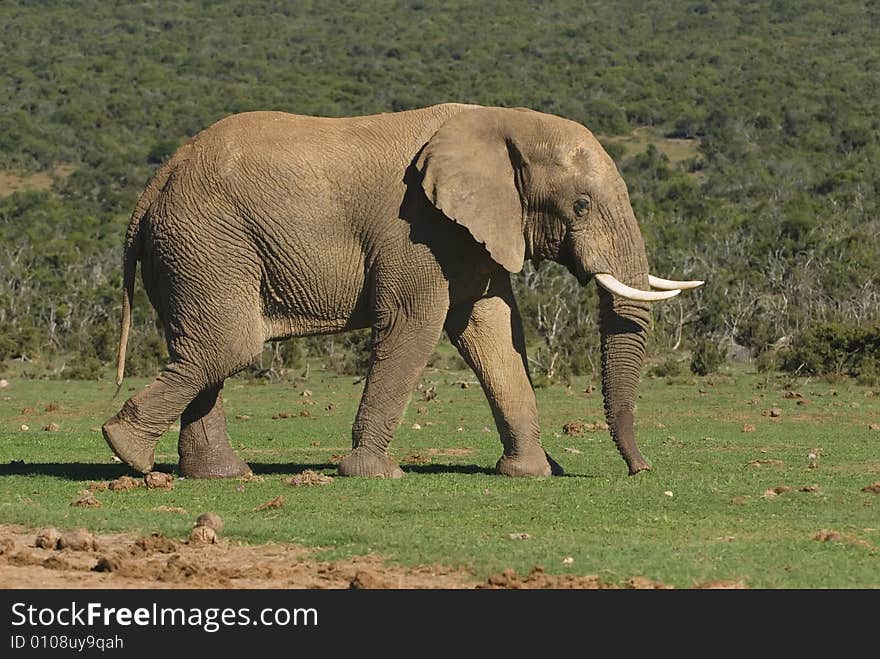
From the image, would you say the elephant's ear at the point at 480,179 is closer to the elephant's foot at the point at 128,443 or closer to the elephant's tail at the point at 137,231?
the elephant's tail at the point at 137,231

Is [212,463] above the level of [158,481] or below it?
below

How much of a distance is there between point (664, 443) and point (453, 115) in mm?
4607

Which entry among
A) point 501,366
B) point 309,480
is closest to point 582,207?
point 501,366

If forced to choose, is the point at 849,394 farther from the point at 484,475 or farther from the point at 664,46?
the point at 664,46

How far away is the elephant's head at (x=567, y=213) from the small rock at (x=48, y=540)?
4059 mm

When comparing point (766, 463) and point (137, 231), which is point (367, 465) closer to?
point (137, 231)

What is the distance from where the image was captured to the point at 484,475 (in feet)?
42.0

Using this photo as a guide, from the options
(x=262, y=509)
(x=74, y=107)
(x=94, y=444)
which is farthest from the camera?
(x=74, y=107)

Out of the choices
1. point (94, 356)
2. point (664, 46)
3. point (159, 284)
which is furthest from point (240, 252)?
point (664, 46)

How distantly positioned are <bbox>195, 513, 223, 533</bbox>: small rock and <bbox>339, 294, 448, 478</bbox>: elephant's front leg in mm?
2612

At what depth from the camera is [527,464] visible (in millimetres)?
12672

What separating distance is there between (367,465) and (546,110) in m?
65.0

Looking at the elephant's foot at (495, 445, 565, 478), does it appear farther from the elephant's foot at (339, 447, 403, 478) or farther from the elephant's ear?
the elephant's ear

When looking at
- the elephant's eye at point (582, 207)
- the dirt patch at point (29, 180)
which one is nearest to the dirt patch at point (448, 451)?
the elephant's eye at point (582, 207)
